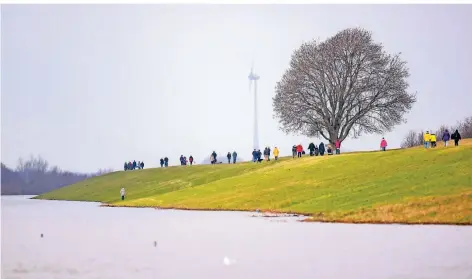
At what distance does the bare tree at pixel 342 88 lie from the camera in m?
65.1

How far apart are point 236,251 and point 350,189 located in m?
22.6

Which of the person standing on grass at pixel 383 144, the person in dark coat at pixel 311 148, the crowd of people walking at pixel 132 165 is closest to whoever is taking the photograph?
the person standing on grass at pixel 383 144

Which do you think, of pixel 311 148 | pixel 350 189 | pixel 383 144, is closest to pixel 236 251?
pixel 350 189

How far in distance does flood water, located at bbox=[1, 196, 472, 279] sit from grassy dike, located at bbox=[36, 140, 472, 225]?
4310 mm

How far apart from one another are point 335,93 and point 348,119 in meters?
3.10

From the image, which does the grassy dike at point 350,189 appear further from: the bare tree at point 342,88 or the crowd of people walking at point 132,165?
the crowd of people walking at point 132,165

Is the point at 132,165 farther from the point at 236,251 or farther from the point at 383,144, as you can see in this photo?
the point at 236,251

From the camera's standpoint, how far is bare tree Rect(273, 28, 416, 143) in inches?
2564

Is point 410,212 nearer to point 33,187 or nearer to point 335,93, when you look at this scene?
point 335,93

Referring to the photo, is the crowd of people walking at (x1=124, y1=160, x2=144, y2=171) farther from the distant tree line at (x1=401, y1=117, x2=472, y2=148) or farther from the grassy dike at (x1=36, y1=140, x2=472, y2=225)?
the distant tree line at (x1=401, y1=117, x2=472, y2=148)

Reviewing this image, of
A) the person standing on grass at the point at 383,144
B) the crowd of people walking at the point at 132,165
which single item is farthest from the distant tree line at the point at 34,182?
the person standing on grass at the point at 383,144

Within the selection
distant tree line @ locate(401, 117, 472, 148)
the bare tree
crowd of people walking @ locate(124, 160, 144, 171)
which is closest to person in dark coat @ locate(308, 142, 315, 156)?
the bare tree

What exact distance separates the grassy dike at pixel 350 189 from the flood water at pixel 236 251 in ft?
14.1

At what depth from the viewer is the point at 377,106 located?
6606cm
